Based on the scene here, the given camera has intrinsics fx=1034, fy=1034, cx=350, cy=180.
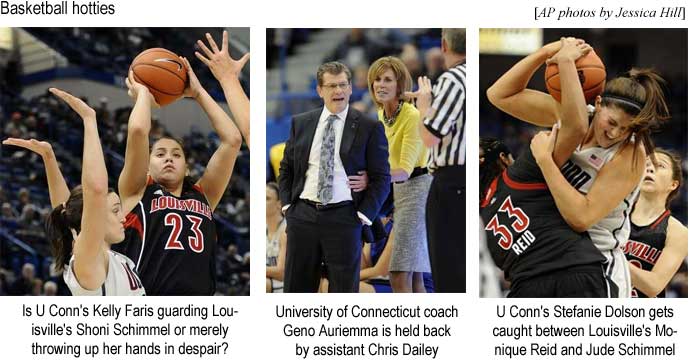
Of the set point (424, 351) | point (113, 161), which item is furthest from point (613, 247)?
point (113, 161)

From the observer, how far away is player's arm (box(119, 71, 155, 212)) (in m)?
5.85

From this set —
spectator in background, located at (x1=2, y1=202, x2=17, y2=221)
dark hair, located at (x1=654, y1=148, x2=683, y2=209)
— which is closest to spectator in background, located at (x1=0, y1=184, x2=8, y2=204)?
spectator in background, located at (x1=2, y1=202, x2=17, y2=221)

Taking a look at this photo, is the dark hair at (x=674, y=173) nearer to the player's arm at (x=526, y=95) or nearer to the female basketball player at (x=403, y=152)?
the player's arm at (x=526, y=95)

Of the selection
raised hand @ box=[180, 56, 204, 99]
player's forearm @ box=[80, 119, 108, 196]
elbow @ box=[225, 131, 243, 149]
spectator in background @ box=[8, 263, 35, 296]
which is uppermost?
raised hand @ box=[180, 56, 204, 99]

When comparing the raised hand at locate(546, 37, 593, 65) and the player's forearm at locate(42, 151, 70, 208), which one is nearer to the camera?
the raised hand at locate(546, 37, 593, 65)

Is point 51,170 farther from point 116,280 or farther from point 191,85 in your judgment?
point 191,85

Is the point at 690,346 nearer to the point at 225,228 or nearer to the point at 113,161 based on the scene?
the point at 225,228

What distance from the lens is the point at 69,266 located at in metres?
6.01

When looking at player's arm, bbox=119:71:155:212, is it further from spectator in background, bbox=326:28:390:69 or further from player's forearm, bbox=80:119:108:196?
spectator in background, bbox=326:28:390:69

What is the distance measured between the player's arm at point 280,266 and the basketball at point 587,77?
69.5 inches

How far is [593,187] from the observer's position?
19.1ft

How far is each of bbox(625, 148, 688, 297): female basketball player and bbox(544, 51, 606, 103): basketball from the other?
2.08ft

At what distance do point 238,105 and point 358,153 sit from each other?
0.77 metres

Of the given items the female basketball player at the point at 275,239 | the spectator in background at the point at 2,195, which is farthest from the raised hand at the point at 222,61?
the spectator in background at the point at 2,195
